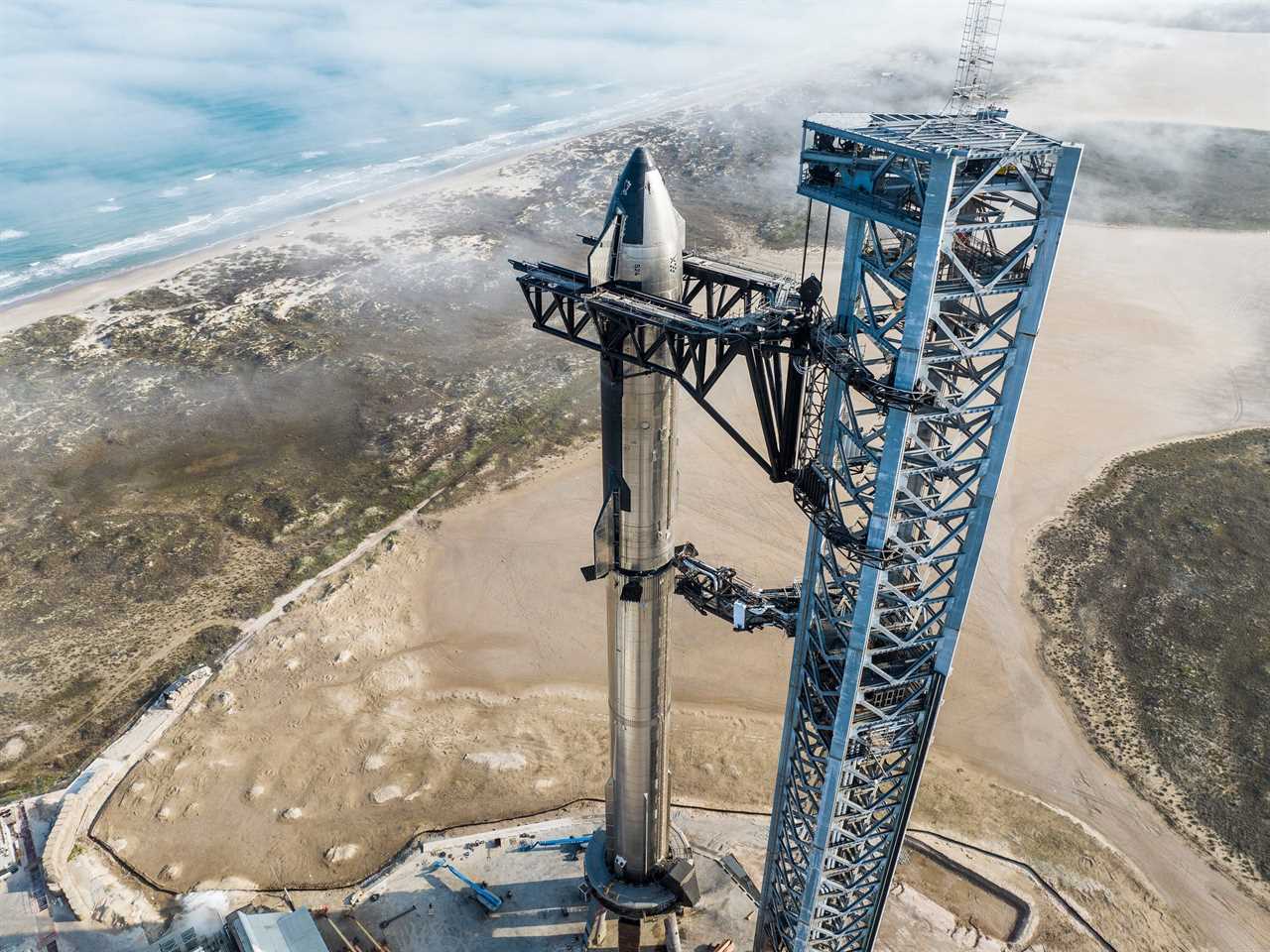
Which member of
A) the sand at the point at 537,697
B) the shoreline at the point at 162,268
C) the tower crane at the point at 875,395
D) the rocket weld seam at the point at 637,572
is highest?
the tower crane at the point at 875,395

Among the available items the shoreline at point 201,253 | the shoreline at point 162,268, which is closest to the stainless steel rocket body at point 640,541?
the shoreline at point 201,253

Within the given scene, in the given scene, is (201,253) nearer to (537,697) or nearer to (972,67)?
(537,697)

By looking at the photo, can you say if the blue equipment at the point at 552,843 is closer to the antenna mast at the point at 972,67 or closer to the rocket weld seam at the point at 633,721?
the rocket weld seam at the point at 633,721

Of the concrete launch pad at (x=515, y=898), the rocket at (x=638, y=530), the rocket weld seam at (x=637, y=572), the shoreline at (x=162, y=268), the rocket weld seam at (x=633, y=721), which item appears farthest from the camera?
the shoreline at (x=162, y=268)

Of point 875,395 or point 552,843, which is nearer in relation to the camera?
point 875,395

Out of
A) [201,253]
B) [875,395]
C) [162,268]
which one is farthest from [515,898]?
[201,253]

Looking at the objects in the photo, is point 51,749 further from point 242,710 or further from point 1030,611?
point 1030,611
